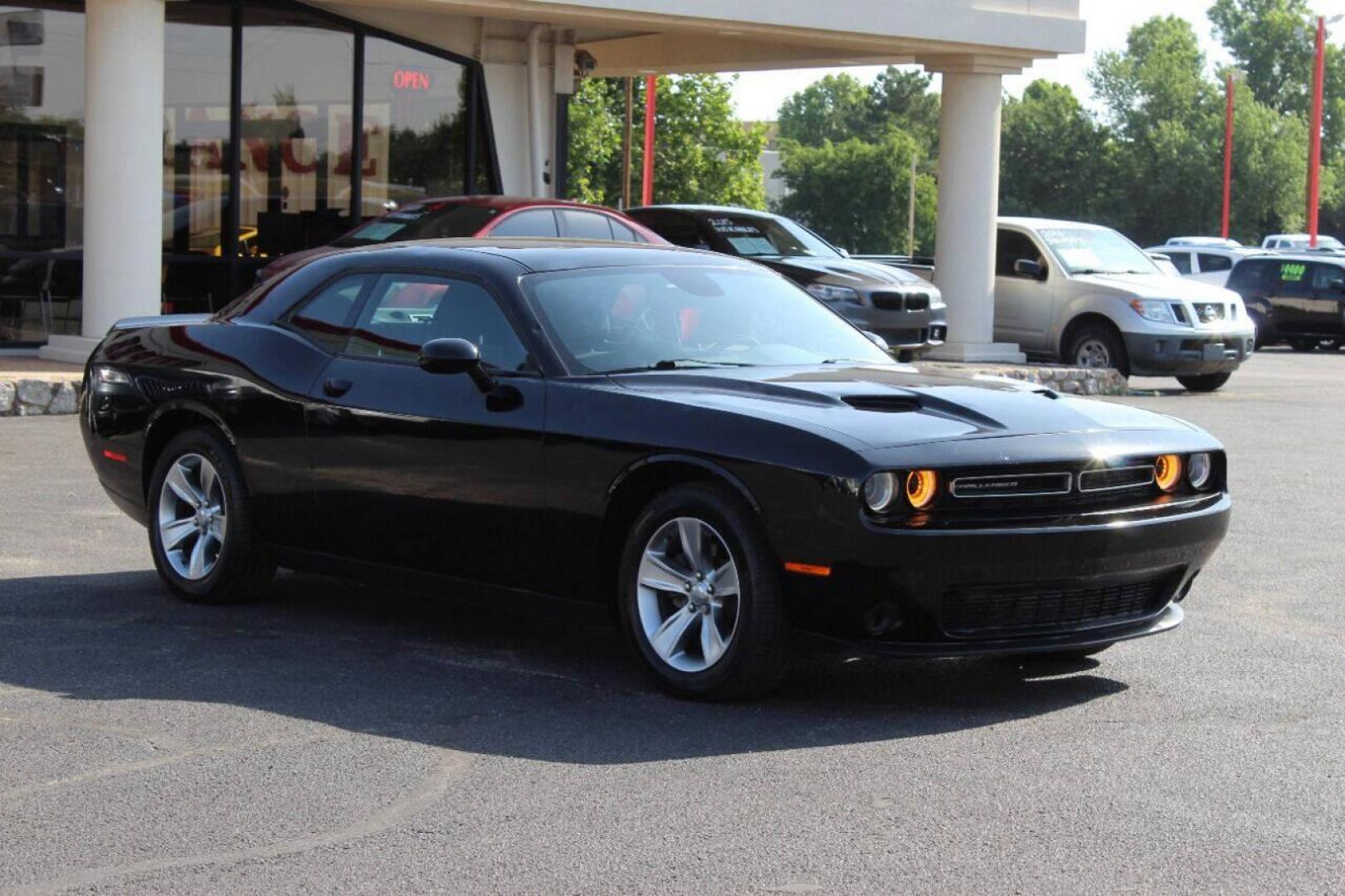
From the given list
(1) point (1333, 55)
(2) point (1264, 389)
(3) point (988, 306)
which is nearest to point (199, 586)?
(3) point (988, 306)

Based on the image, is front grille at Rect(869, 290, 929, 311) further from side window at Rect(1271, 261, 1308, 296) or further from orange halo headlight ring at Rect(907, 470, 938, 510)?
side window at Rect(1271, 261, 1308, 296)

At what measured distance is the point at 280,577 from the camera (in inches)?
329

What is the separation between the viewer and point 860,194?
11275 centimetres

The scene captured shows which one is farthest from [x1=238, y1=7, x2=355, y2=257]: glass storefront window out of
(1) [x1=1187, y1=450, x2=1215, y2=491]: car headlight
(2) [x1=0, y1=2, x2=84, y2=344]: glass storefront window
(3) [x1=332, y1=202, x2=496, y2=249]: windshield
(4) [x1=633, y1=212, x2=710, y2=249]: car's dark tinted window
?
(1) [x1=1187, y1=450, x2=1215, y2=491]: car headlight

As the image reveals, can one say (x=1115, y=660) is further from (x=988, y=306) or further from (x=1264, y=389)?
(x=1264, y=389)

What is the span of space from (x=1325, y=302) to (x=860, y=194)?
267 feet

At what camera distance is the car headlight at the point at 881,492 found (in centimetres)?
563

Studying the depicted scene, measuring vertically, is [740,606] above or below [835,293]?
below

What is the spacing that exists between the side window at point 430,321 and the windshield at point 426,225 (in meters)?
8.43

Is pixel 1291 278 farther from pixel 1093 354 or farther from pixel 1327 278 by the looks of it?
pixel 1093 354

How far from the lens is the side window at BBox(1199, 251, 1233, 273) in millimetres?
39000

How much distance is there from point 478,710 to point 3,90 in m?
14.1

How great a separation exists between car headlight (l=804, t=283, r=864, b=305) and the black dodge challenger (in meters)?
10.2

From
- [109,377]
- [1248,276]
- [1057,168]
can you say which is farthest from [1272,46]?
[109,377]
